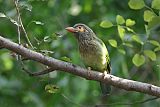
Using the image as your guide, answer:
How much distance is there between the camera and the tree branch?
2549 millimetres

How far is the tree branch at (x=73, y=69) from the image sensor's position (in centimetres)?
255

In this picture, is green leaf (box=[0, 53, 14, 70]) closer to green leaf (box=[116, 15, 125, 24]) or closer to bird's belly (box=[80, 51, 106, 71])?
bird's belly (box=[80, 51, 106, 71])

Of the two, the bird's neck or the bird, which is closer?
the bird

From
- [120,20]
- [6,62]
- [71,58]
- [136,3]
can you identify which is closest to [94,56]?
[120,20]

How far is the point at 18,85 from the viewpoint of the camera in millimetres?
4871

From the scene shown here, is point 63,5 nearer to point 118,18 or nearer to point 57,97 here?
point 57,97

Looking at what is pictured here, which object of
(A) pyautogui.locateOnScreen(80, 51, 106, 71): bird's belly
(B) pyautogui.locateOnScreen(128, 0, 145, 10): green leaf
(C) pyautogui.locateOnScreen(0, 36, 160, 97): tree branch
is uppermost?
(B) pyautogui.locateOnScreen(128, 0, 145, 10): green leaf

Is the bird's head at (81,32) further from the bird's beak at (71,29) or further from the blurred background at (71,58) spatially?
the blurred background at (71,58)

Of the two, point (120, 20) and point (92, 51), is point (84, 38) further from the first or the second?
point (120, 20)

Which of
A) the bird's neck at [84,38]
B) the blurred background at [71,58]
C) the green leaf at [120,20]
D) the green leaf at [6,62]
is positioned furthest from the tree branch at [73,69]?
the green leaf at [6,62]

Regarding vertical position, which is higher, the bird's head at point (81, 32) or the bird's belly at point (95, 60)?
the bird's head at point (81, 32)

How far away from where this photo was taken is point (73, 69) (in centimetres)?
266

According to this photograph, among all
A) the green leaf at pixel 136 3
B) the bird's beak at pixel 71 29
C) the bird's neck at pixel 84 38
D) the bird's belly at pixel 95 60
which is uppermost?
the green leaf at pixel 136 3

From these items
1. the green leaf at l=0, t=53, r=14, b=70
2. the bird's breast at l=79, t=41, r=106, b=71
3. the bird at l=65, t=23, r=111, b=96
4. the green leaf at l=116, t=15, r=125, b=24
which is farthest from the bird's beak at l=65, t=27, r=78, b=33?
the green leaf at l=0, t=53, r=14, b=70
